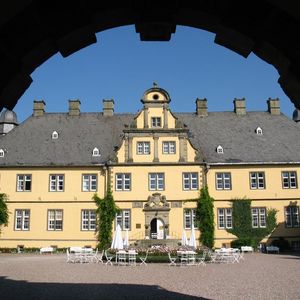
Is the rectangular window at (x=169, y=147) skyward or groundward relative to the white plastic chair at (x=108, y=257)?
skyward

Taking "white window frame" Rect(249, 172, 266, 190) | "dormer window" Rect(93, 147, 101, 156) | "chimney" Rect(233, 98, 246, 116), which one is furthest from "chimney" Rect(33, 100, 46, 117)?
"white window frame" Rect(249, 172, 266, 190)

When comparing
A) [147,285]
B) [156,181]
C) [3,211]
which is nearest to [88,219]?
[156,181]

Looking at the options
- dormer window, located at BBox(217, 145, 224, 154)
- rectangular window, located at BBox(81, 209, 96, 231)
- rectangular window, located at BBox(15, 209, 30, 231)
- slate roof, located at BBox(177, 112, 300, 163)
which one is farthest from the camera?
dormer window, located at BBox(217, 145, 224, 154)

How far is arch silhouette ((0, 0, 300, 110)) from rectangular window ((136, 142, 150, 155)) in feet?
92.9

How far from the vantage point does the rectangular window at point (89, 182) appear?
3281 cm

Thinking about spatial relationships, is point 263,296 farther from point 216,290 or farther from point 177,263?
point 177,263

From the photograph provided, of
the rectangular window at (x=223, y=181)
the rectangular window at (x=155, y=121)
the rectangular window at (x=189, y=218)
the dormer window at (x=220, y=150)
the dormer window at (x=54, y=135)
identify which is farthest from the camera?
the dormer window at (x=54, y=135)

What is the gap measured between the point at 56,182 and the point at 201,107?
1425cm

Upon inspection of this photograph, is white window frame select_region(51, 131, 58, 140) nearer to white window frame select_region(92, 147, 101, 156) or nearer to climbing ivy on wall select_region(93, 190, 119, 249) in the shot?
white window frame select_region(92, 147, 101, 156)

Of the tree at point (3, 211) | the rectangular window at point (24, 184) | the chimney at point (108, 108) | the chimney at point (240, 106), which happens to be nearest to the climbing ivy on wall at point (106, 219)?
the rectangular window at point (24, 184)

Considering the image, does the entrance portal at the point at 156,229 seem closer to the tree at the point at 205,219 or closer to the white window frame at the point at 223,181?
the tree at the point at 205,219

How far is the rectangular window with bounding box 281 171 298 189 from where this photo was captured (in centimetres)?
3288

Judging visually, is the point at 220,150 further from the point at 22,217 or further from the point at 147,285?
the point at 147,285

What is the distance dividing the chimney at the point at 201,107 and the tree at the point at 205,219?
8754mm
